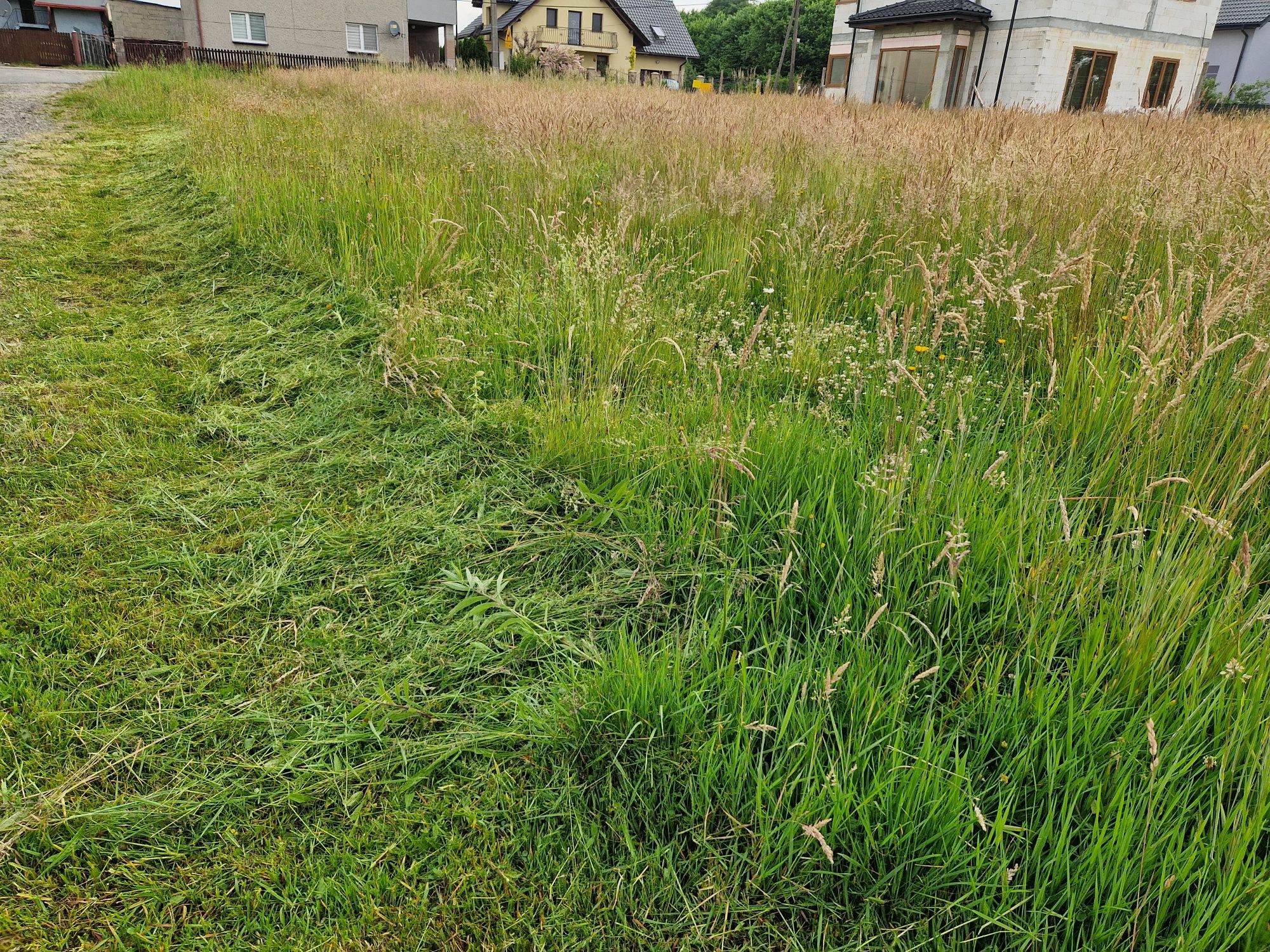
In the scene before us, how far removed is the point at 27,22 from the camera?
39.1 meters

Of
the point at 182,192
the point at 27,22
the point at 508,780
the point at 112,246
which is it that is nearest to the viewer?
the point at 508,780

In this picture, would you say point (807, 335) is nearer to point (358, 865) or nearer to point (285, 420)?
point (285, 420)

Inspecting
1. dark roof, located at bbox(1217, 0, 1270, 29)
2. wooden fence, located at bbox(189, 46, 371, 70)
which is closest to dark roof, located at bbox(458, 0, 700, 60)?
wooden fence, located at bbox(189, 46, 371, 70)

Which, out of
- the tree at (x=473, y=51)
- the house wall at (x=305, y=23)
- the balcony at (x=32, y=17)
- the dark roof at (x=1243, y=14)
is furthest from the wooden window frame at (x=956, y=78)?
the balcony at (x=32, y=17)

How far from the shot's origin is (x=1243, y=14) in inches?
1243

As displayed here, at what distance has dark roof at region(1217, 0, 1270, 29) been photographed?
3089 cm

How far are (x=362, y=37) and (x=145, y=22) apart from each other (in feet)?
35.8

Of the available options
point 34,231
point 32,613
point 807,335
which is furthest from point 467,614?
point 34,231

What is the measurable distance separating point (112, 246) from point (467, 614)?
459 cm

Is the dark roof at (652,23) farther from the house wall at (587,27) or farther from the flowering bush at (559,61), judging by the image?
the flowering bush at (559,61)

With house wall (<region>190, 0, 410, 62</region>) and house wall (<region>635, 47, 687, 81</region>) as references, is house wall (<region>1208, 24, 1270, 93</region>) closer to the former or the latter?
house wall (<region>635, 47, 687, 81</region>)

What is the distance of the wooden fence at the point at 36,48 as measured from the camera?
2628 centimetres

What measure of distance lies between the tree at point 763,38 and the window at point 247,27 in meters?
29.6

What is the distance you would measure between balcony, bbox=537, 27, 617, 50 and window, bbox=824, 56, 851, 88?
61.5ft
